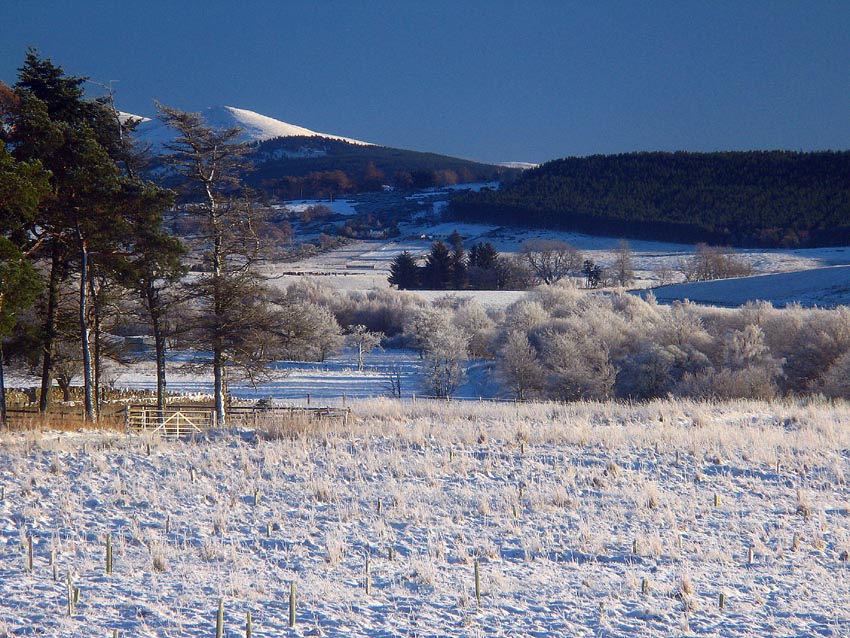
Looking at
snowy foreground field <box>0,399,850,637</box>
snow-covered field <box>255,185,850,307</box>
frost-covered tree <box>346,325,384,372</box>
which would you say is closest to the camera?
snowy foreground field <box>0,399,850,637</box>

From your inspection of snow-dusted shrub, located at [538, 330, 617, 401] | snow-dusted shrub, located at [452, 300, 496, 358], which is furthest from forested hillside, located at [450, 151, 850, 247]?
snow-dusted shrub, located at [538, 330, 617, 401]

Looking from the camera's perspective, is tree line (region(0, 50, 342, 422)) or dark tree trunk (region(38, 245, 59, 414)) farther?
dark tree trunk (region(38, 245, 59, 414))

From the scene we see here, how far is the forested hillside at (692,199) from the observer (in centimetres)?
11294

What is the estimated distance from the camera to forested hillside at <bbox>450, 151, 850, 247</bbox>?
112938 millimetres

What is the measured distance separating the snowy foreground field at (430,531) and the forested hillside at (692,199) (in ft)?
353

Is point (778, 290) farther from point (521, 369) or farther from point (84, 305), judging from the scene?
point (84, 305)

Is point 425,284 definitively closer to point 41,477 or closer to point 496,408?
point 496,408

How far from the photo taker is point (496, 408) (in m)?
19.7

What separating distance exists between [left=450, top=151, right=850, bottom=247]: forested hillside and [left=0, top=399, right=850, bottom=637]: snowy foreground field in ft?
353

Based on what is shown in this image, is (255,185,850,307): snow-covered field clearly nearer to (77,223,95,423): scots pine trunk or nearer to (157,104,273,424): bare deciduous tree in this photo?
(157,104,273,424): bare deciduous tree

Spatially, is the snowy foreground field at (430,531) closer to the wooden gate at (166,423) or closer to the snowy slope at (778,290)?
the wooden gate at (166,423)

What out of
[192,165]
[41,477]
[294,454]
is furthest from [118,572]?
[192,165]

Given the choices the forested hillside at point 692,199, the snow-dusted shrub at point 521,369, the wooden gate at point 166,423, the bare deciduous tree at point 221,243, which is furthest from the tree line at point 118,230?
the forested hillside at point 692,199

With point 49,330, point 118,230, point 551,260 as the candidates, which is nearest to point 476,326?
point 49,330
